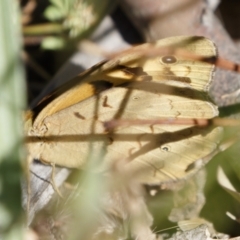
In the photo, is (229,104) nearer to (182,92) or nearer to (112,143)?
(182,92)

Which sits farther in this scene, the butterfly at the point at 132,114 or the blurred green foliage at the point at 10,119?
the butterfly at the point at 132,114

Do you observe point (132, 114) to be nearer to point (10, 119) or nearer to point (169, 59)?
point (169, 59)

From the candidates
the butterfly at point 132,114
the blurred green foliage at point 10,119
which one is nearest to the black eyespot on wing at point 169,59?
the butterfly at point 132,114

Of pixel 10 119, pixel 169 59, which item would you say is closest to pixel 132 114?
pixel 169 59

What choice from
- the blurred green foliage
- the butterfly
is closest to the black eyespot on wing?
the butterfly

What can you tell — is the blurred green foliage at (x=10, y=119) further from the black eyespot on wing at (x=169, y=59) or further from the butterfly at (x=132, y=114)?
the black eyespot on wing at (x=169, y=59)

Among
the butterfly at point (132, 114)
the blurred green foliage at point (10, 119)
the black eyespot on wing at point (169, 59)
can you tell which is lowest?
the butterfly at point (132, 114)

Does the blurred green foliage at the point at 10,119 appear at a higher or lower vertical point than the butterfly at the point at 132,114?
higher

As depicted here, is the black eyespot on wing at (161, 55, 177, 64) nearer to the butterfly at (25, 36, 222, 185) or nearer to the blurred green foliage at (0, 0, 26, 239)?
the butterfly at (25, 36, 222, 185)

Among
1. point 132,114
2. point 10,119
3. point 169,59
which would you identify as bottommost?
point 132,114
